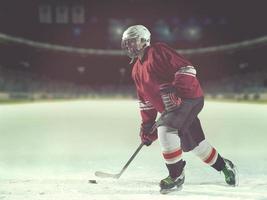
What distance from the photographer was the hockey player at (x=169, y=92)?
11.6 feet

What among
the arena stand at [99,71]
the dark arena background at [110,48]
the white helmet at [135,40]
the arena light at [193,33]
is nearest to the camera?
the white helmet at [135,40]

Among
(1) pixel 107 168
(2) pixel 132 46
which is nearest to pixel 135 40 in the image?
(2) pixel 132 46

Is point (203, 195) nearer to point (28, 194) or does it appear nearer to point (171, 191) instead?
point (171, 191)

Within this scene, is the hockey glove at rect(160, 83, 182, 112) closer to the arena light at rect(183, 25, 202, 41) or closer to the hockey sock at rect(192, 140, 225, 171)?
the hockey sock at rect(192, 140, 225, 171)

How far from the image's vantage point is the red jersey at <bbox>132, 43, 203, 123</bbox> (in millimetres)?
3523

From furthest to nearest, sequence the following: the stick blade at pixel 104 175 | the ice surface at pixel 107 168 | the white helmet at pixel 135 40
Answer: the stick blade at pixel 104 175
the white helmet at pixel 135 40
the ice surface at pixel 107 168

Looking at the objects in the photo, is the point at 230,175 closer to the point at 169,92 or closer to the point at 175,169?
the point at 175,169

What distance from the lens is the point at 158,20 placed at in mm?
35969

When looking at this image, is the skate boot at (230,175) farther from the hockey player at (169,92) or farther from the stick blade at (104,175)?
the stick blade at (104,175)

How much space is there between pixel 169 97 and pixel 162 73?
0.20 meters

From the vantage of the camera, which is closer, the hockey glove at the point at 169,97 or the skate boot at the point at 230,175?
the hockey glove at the point at 169,97

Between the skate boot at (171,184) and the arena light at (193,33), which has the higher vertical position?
the skate boot at (171,184)

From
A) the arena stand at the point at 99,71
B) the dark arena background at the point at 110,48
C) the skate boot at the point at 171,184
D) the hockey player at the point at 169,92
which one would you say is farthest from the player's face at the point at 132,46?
the arena stand at the point at 99,71

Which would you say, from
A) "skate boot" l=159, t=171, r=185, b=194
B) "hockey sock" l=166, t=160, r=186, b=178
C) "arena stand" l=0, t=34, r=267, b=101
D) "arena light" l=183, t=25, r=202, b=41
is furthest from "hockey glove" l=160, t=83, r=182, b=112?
"arena light" l=183, t=25, r=202, b=41
